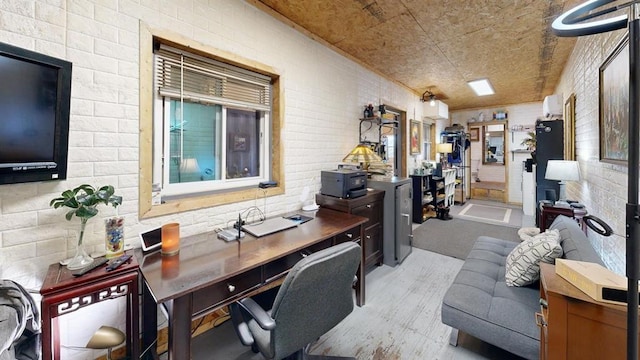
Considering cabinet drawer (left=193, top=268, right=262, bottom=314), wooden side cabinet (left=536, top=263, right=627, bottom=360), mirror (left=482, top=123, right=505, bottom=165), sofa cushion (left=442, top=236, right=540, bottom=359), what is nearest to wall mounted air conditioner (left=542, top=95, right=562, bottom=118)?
mirror (left=482, top=123, right=505, bottom=165)

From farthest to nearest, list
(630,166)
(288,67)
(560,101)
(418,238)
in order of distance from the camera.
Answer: (560,101)
(418,238)
(288,67)
(630,166)

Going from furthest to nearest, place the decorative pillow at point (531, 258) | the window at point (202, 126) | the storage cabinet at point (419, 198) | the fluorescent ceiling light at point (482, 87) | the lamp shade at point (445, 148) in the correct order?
the lamp shade at point (445, 148), the storage cabinet at point (419, 198), the fluorescent ceiling light at point (482, 87), the window at point (202, 126), the decorative pillow at point (531, 258)

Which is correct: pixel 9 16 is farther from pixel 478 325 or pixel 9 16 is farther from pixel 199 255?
pixel 478 325

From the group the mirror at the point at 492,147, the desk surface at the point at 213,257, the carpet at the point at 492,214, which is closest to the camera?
the desk surface at the point at 213,257

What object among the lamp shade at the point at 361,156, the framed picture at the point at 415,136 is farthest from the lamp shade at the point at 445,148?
the lamp shade at the point at 361,156

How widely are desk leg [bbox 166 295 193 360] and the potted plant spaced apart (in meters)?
0.62

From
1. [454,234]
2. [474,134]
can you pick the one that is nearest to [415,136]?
[454,234]

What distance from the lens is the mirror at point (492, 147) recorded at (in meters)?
7.86

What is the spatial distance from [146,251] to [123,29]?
142cm

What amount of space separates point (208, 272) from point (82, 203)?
749 mm

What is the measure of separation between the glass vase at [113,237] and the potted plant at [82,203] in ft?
0.30

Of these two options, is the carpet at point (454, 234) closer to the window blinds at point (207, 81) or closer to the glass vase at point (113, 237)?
the window blinds at point (207, 81)

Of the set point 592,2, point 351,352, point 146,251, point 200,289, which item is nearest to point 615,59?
point 592,2

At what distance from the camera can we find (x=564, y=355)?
1.10m
